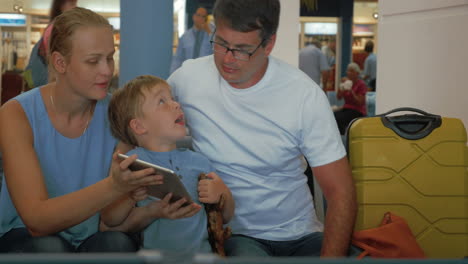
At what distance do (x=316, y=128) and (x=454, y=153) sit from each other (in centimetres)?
68

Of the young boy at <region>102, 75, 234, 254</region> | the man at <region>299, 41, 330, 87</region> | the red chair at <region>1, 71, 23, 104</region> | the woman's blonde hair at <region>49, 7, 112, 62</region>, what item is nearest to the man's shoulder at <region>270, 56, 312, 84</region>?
the young boy at <region>102, 75, 234, 254</region>

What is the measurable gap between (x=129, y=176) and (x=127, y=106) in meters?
0.46

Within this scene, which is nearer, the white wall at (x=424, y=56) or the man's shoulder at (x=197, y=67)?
the man's shoulder at (x=197, y=67)

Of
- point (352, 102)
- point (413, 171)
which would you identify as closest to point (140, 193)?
point (413, 171)

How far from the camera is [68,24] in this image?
2160mm

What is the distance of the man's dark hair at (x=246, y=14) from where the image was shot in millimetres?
2258

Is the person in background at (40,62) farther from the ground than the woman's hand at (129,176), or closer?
farther from the ground

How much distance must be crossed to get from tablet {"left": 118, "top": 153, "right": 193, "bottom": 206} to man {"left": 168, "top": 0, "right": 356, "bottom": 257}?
35cm

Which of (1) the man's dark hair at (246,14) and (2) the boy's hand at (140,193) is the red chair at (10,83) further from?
(2) the boy's hand at (140,193)

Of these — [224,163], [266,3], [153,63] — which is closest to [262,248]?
[224,163]

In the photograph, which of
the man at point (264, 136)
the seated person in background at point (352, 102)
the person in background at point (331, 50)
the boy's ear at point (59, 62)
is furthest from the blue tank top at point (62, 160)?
the person in background at point (331, 50)

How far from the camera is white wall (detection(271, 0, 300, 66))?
663 cm

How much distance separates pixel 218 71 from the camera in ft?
7.78

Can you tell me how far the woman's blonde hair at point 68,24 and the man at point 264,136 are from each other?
Result: 0.41 metres
